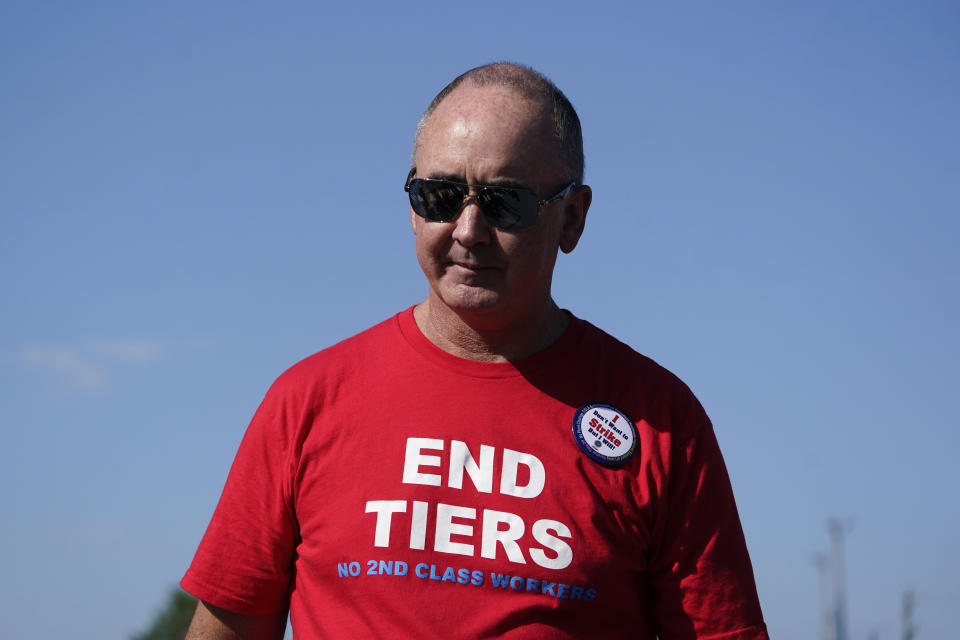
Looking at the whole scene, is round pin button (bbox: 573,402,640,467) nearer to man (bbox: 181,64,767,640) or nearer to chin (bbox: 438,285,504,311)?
man (bbox: 181,64,767,640)

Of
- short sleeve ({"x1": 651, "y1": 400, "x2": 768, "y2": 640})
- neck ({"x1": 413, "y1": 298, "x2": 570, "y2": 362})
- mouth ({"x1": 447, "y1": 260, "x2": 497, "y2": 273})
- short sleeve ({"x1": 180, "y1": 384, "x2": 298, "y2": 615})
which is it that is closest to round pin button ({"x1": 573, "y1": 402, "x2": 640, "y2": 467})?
short sleeve ({"x1": 651, "y1": 400, "x2": 768, "y2": 640})

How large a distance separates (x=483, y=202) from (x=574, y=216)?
490 mm

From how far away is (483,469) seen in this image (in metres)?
3.55

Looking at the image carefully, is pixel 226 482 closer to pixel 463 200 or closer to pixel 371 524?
pixel 371 524

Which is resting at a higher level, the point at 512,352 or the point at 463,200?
the point at 463,200

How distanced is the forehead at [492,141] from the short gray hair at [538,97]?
4 centimetres

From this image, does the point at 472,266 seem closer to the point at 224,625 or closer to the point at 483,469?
the point at 483,469

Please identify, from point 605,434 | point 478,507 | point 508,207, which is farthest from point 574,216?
point 478,507

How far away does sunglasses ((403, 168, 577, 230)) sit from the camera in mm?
3652

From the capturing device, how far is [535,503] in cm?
350

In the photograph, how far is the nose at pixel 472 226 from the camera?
11.9 feet

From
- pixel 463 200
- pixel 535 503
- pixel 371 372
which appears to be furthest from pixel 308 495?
pixel 463 200

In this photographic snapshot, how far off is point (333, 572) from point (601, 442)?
91 cm

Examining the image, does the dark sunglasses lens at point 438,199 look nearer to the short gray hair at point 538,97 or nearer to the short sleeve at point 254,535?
the short gray hair at point 538,97
